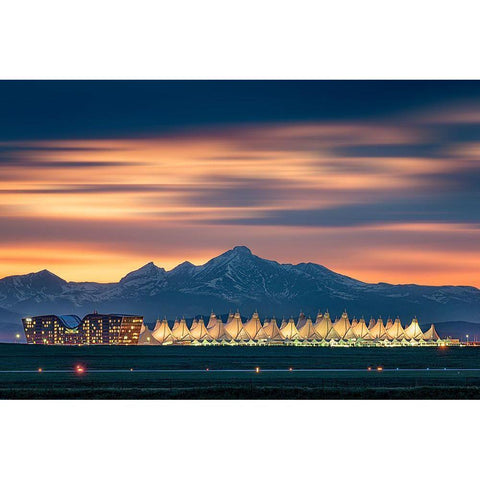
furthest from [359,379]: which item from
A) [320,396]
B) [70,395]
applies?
[70,395]

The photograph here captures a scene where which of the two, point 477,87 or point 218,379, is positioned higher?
point 477,87

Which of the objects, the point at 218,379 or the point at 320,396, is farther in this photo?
the point at 218,379

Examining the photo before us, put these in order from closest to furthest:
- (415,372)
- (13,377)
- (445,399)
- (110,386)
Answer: (445,399), (110,386), (13,377), (415,372)

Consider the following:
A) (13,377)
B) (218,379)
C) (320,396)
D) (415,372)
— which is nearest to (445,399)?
(320,396)

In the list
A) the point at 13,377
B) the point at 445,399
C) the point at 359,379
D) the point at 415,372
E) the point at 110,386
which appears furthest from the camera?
the point at 415,372

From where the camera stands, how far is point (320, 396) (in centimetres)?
5481

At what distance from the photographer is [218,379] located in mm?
68688

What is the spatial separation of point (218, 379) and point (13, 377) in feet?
47.4

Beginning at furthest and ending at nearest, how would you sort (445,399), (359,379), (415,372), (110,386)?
(415,372)
(359,379)
(110,386)
(445,399)

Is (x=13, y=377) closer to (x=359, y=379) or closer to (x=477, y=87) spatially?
(x=359, y=379)

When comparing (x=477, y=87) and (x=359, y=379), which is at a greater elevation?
(x=477, y=87)

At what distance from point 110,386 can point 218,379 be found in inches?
377

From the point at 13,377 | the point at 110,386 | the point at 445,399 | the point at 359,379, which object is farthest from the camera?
the point at 13,377

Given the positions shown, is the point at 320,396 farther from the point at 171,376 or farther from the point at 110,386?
the point at 171,376
